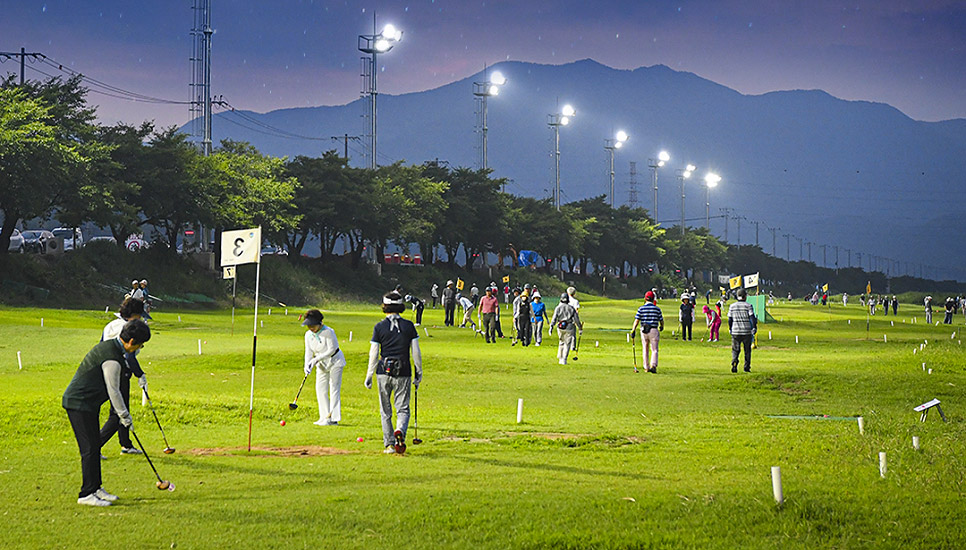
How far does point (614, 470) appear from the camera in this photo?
1312 centimetres

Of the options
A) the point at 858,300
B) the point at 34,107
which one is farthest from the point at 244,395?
the point at 858,300

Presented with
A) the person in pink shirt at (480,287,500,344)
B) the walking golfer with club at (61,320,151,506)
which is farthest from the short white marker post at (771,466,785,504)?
the person in pink shirt at (480,287,500,344)

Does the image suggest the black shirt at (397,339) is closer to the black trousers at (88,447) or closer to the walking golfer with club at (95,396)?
the walking golfer with club at (95,396)

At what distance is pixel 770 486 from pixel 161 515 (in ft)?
21.9

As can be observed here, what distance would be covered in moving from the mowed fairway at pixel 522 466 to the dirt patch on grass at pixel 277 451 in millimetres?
139

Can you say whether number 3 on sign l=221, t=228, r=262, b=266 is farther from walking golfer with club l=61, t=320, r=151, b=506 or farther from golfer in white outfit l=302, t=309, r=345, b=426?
walking golfer with club l=61, t=320, r=151, b=506

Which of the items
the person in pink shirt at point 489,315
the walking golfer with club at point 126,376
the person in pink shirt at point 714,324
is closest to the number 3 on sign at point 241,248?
the walking golfer with club at point 126,376

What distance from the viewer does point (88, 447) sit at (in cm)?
1116

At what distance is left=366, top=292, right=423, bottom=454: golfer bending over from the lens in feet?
47.3

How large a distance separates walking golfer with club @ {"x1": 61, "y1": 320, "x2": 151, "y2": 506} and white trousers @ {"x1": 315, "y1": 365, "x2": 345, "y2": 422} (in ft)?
22.7

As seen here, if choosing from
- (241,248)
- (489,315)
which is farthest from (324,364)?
(489,315)

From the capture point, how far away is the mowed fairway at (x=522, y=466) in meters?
9.77

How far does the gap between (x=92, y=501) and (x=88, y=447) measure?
60 cm

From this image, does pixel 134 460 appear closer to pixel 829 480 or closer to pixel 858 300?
pixel 829 480
